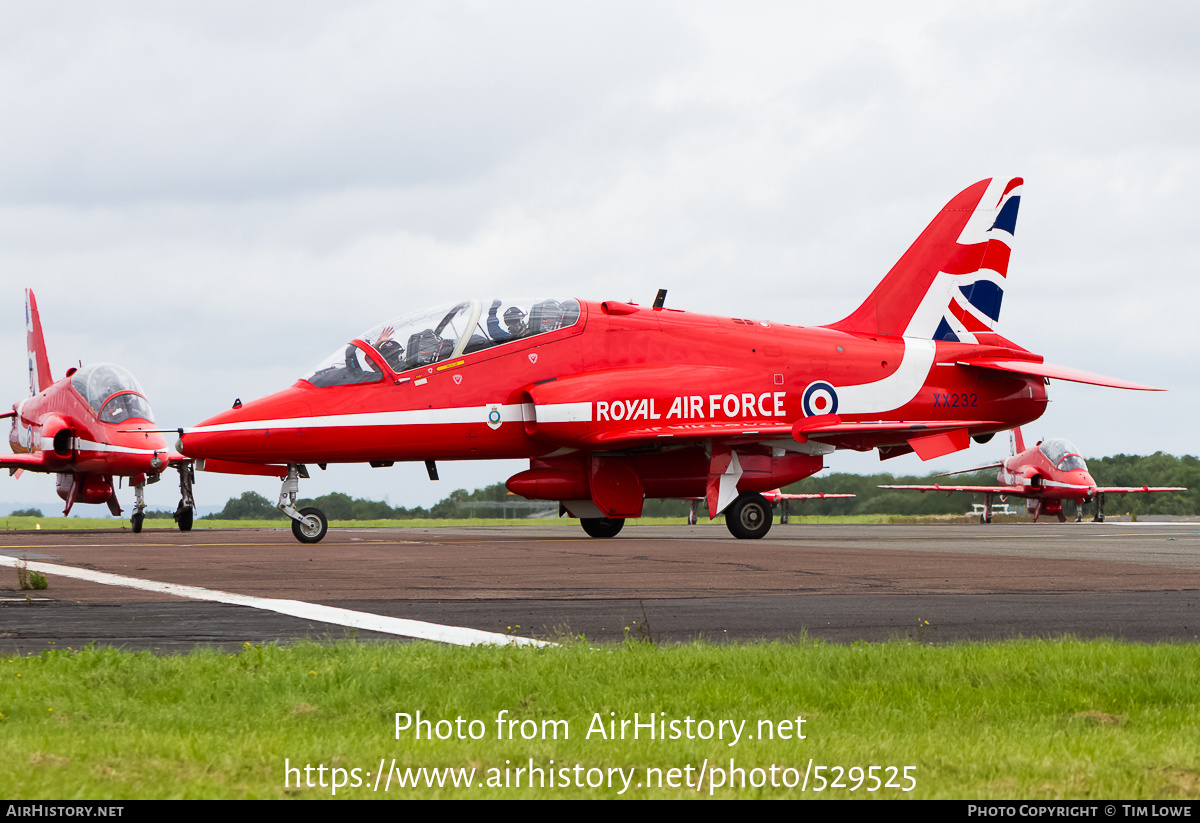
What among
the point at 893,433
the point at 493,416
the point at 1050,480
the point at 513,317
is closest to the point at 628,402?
the point at 493,416

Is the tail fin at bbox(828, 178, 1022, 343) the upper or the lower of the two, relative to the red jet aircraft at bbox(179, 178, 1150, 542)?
upper

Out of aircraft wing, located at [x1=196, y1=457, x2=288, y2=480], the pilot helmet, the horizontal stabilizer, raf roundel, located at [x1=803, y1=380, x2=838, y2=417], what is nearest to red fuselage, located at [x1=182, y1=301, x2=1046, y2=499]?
raf roundel, located at [x1=803, y1=380, x2=838, y2=417]

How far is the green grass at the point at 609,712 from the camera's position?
3.61 meters

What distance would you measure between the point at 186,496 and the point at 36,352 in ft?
40.8

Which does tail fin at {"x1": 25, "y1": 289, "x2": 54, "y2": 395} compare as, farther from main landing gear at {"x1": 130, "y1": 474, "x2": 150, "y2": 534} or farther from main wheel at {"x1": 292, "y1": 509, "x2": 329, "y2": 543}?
main wheel at {"x1": 292, "y1": 509, "x2": 329, "y2": 543}

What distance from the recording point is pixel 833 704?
4.98 m

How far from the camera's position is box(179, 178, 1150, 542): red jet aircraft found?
18.6m

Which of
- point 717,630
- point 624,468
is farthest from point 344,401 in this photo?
point 717,630

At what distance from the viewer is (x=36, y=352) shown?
35219 mm

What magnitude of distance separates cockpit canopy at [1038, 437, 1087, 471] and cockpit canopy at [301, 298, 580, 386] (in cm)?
3479

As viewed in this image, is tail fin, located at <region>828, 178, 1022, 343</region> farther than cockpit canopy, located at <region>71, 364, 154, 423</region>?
No

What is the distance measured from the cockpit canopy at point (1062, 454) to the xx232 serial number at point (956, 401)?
28.0m

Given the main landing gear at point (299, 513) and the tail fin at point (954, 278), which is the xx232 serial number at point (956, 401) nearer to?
the tail fin at point (954, 278)
